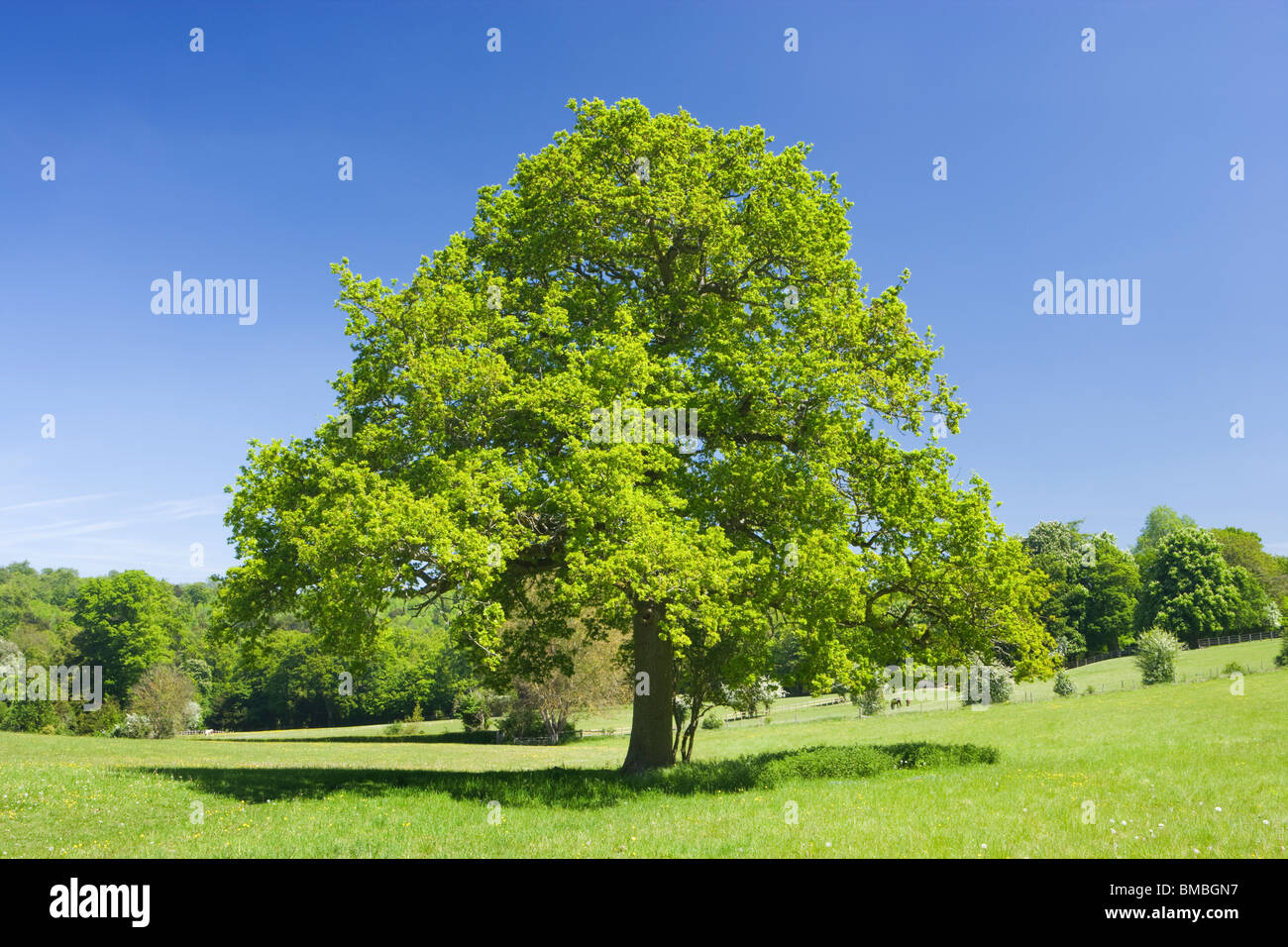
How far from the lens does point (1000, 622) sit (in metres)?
22.9

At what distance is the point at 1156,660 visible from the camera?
62031 mm

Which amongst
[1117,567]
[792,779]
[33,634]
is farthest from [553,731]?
[33,634]

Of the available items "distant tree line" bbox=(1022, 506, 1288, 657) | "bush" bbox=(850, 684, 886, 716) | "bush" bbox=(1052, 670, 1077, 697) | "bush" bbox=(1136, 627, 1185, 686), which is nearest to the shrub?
"bush" bbox=(850, 684, 886, 716)

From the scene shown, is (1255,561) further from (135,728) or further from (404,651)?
(135,728)

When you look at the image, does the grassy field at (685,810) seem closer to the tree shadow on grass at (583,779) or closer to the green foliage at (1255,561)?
the tree shadow on grass at (583,779)

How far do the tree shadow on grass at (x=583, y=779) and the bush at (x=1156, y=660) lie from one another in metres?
46.6

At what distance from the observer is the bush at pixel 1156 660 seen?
61.3 m

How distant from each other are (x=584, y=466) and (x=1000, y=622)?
42.7 feet

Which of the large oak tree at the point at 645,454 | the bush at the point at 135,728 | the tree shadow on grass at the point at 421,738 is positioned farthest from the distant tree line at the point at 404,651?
the large oak tree at the point at 645,454

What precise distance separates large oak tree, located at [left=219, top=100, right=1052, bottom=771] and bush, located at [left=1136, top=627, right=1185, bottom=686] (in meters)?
47.3

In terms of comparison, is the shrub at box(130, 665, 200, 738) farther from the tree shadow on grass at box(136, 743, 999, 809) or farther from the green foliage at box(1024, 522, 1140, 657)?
the green foliage at box(1024, 522, 1140, 657)

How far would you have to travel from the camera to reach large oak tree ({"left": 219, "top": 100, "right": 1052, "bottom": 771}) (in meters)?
18.6

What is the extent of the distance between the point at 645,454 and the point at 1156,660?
195 feet
